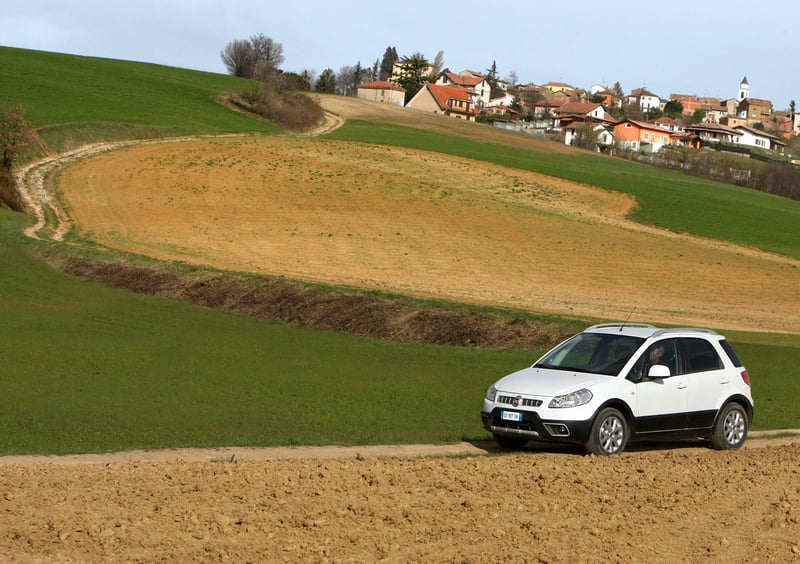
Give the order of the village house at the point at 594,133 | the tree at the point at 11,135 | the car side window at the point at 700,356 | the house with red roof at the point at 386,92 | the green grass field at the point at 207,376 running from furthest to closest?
the house with red roof at the point at 386,92, the village house at the point at 594,133, the tree at the point at 11,135, the car side window at the point at 700,356, the green grass field at the point at 207,376

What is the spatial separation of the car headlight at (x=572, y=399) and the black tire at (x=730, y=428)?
8.98ft

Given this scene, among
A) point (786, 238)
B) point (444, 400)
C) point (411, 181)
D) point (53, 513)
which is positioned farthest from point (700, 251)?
point (53, 513)

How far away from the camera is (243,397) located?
717 inches

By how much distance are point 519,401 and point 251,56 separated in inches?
4793

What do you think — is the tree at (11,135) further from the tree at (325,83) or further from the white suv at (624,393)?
the tree at (325,83)

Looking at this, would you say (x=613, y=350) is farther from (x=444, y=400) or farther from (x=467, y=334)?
(x=467, y=334)

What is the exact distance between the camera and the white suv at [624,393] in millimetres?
14203

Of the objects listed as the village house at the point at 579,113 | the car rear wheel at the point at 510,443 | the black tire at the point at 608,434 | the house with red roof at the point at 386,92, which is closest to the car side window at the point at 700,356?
the black tire at the point at 608,434

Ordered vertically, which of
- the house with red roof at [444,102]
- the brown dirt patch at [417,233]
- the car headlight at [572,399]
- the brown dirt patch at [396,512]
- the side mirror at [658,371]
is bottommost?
the brown dirt patch at [417,233]

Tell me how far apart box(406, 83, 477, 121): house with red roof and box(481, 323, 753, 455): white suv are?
15263cm

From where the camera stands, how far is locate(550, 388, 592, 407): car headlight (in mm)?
14148

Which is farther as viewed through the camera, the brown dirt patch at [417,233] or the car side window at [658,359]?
the brown dirt patch at [417,233]

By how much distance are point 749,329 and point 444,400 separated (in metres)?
18.5

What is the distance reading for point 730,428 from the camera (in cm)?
1594
